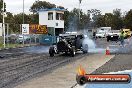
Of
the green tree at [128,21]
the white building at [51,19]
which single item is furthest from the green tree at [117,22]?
the white building at [51,19]

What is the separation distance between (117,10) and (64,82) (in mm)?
146234

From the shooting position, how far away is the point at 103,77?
2342 millimetres

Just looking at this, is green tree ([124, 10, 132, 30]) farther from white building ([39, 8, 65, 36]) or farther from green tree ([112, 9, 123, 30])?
white building ([39, 8, 65, 36])

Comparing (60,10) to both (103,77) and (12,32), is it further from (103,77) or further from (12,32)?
(103,77)

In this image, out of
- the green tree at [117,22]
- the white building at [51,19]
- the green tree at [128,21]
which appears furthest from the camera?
the green tree at [117,22]

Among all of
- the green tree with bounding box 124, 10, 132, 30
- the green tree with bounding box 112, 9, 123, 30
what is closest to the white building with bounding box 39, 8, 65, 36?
the green tree with bounding box 124, 10, 132, 30

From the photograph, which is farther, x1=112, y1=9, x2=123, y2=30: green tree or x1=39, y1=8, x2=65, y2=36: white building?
x1=112, y1=9, x2=123, y2=30: green tree

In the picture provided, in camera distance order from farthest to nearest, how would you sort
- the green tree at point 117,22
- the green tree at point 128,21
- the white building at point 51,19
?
the green tree at point 117,22 < the green tree at point 128,21 < the white building at point 51,19

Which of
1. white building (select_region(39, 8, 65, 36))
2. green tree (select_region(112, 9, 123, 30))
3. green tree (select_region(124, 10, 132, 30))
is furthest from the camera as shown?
green tree (select_region(112, 9, 123, 30))

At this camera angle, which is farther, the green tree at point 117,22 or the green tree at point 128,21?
the green tree at point 117,22

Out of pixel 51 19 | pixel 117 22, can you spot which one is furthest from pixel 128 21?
pixel 51 19

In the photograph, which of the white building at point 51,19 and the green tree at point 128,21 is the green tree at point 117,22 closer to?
the green tree at point 128,21

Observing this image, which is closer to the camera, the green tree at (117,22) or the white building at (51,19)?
the white building at (51,19)

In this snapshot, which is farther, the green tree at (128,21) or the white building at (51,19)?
the green tree at (128,21)
